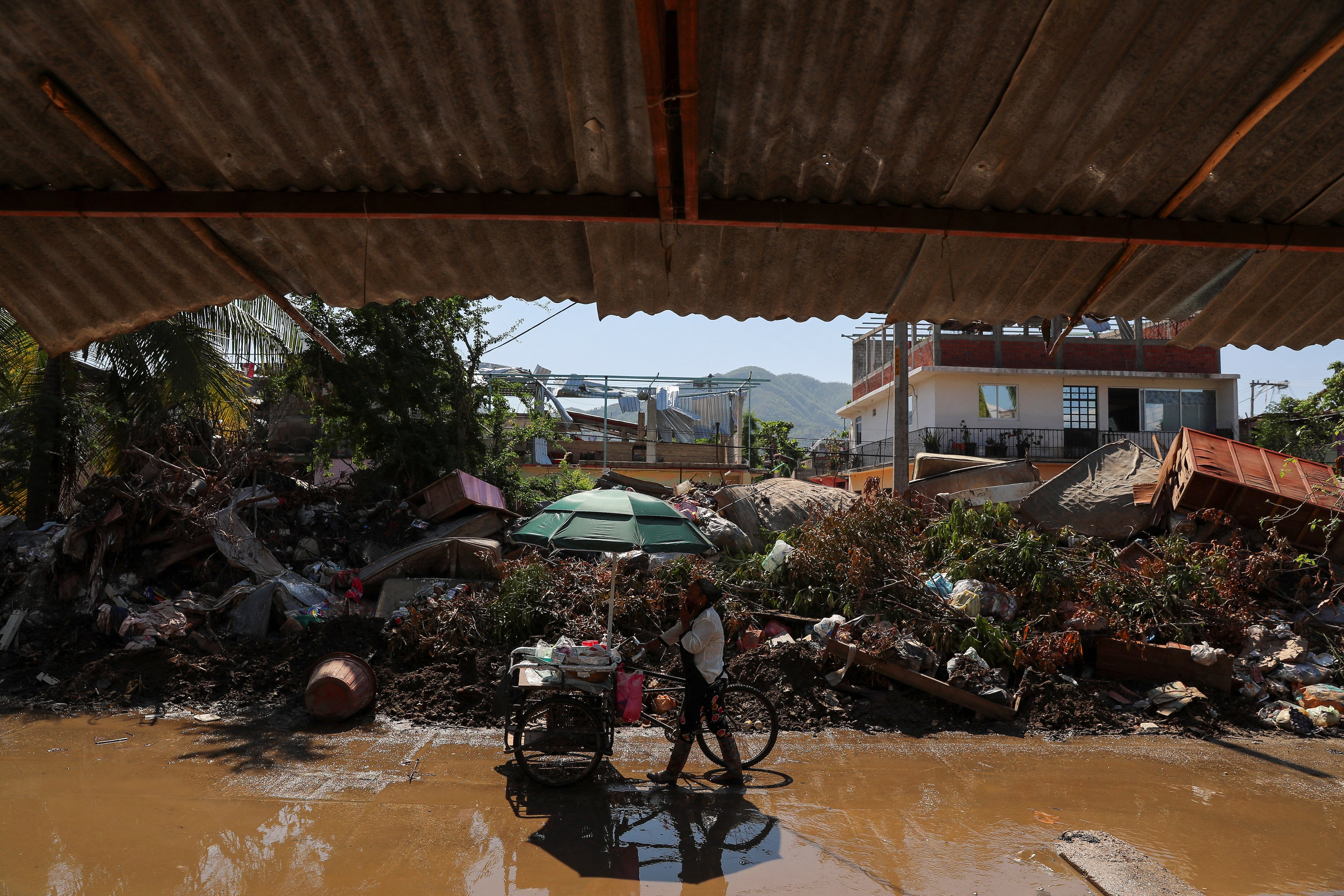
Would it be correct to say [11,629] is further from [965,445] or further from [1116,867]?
[965,445]

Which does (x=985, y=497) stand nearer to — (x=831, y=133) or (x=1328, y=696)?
(x=1328, y=696)

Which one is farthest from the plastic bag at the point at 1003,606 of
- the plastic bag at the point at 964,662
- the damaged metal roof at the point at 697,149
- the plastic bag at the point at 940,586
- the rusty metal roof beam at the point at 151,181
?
the rusty metal roof beam at the point at 151,181

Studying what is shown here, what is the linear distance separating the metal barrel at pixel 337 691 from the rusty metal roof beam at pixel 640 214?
16.7 ft

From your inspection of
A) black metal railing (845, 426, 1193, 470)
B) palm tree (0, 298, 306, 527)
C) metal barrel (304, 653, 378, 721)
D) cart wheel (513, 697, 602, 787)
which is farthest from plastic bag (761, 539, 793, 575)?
black metal railing (845, 426, 1193, 470)

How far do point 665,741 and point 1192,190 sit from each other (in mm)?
5902

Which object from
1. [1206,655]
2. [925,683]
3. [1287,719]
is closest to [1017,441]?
[1206,655]

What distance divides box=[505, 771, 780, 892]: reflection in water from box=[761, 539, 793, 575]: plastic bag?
4.01 metres

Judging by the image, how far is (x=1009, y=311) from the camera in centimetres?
430

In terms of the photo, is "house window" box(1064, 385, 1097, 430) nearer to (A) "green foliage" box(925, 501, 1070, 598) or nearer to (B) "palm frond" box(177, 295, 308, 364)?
(A) "green foliage" box(925, 501, 1070, 598)

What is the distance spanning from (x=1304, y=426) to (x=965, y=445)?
9200 millimetres

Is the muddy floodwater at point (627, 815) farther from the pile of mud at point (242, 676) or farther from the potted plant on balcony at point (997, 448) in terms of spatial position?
the potted plant on balcony at point (997, 448)

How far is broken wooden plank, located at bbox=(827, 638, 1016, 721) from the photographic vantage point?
7961 mm

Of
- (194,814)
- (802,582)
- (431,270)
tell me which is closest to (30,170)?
(431,270)

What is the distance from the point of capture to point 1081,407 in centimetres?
2895
